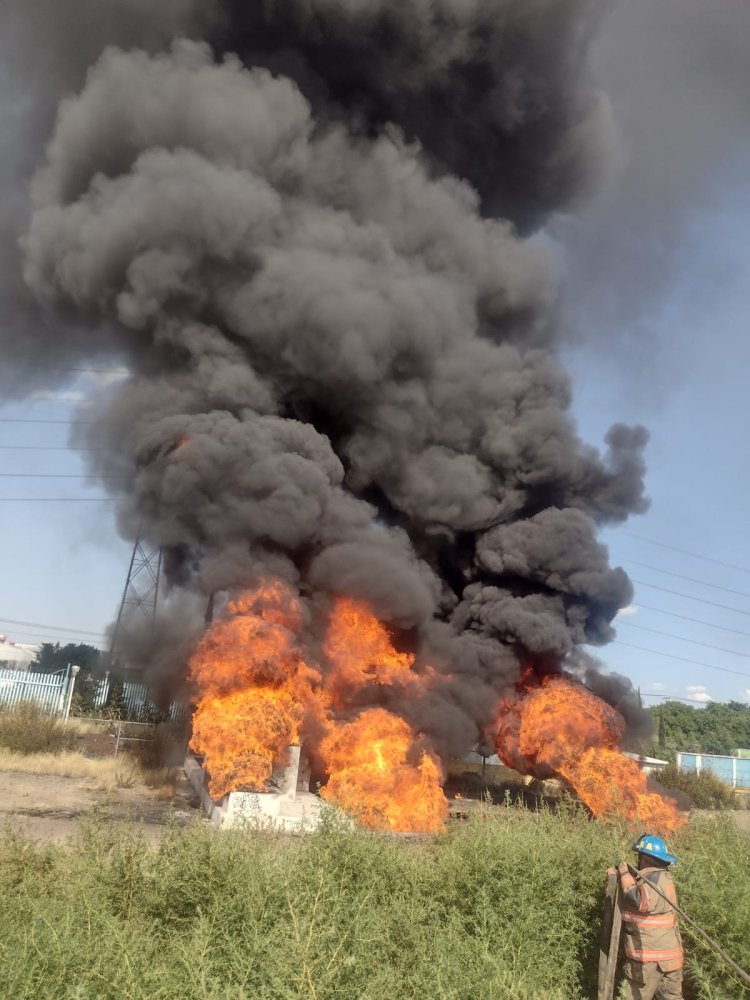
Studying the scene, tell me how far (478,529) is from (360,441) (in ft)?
18.7

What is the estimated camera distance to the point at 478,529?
26312mm

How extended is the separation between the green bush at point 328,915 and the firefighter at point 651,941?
1.17 feet

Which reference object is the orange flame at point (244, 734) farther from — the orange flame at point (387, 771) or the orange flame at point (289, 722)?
the orange flame at point (387, 771)

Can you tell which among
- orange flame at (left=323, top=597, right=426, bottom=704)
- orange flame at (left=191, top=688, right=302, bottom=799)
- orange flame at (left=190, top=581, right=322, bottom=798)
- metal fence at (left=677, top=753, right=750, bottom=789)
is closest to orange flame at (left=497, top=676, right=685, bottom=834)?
orange flame at (left=323, top=597, right=426, bottom=704)

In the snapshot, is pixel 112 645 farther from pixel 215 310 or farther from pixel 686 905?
pixel 686 905

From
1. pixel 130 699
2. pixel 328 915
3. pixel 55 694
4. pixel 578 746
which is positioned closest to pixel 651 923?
pixel 328 915

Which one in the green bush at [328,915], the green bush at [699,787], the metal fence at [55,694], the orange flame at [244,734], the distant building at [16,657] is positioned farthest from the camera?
the distant building at [16,657]

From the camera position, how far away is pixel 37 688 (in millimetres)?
35594

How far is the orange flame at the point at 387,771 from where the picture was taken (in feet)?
58.1

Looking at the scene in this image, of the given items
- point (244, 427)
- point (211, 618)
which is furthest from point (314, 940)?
point (244, 427)

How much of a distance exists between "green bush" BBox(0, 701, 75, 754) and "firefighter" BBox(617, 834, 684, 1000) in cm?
2422

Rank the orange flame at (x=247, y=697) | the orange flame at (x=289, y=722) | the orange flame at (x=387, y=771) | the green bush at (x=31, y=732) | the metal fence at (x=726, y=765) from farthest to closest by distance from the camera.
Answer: the metal fence at (x=726, y=765), the green bush at (x=31, y=732), the orange flame at (x=387, y=771), the orange flame at (x=289, y=722), the orange flame at (x=247, y=697)

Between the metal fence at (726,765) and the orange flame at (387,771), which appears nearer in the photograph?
the orange flame at (387,771)

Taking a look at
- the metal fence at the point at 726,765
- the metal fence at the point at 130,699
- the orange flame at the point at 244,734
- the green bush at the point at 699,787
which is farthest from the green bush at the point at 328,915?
the metal fence at the point at 726,765
